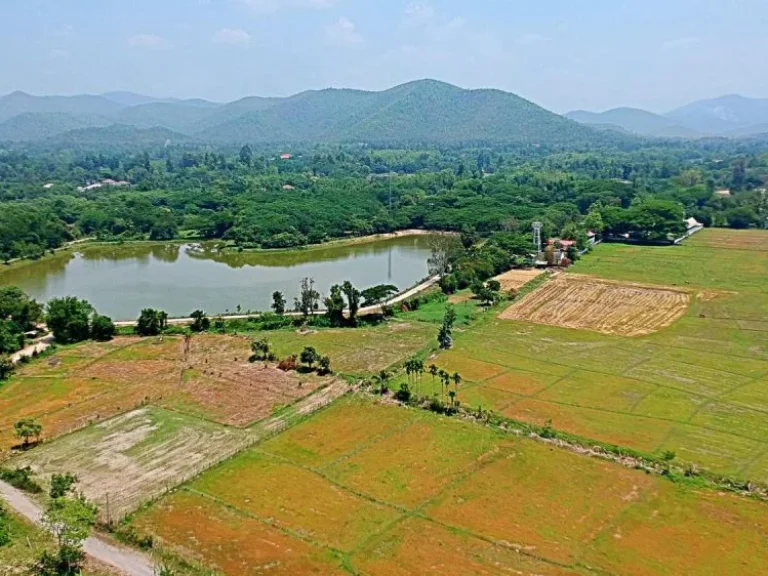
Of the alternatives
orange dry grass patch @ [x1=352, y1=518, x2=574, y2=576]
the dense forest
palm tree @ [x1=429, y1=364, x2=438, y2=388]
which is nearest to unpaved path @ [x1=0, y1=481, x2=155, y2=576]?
orange dry grass patch @ [x1=352, y1=518, x2=574, y2=576]

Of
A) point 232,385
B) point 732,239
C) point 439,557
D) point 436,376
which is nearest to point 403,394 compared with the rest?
point 436,376

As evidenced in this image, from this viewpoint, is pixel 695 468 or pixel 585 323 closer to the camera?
pixel 695 468

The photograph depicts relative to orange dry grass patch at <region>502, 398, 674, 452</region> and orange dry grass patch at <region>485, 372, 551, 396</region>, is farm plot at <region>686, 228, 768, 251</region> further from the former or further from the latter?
orange dry grass patch at <region>502, 398, 674, 452</region>

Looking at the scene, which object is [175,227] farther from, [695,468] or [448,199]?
[695,468]

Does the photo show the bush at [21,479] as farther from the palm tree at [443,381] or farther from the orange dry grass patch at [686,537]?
the orange dry grass patch at [686,537]

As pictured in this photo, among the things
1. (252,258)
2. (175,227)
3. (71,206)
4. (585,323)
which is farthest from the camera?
(71,206)

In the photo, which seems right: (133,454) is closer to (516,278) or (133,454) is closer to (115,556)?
(115,556)

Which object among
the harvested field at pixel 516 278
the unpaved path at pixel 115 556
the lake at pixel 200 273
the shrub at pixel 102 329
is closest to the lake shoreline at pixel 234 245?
the lake at pixel 200 273

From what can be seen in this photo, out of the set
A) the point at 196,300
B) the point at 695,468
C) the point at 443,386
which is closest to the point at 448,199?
the point at 196,300
